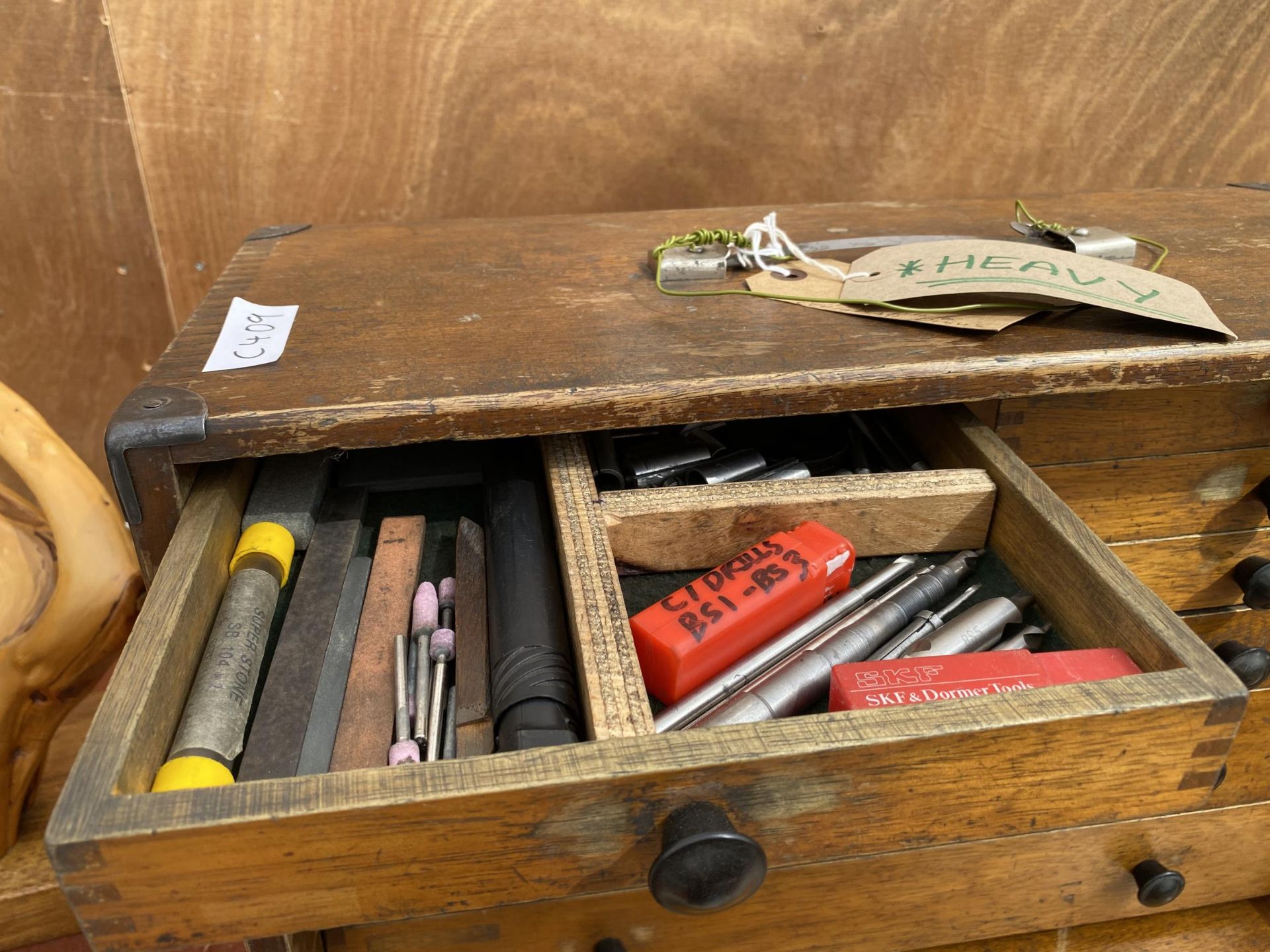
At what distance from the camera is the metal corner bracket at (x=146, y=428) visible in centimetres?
67

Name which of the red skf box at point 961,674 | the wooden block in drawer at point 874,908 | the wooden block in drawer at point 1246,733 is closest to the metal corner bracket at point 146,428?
the wooden block in drawer at point 874,908

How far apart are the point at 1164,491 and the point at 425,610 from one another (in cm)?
71

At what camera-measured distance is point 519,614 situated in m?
0.69

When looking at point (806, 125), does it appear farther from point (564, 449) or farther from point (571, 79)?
point (564, 449)

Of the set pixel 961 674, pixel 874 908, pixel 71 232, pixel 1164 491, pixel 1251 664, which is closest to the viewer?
pixel 961 674

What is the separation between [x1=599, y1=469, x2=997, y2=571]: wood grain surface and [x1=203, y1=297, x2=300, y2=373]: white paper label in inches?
12.1

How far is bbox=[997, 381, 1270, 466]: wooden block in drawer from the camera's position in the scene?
869 millimetres

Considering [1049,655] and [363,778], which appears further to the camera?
[1049,655]

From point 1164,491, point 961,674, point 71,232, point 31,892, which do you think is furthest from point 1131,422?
point 71,232

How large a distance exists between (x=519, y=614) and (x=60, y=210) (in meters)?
1.04

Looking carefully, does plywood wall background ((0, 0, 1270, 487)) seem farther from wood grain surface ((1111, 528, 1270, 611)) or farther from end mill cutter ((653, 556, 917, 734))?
end mill cutter ((653, 556, 917, 734))

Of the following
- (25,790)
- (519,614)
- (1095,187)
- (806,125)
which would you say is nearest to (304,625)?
(519,614)

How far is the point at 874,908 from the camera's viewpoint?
0.69 meters

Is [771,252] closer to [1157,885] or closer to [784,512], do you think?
[784,512]
